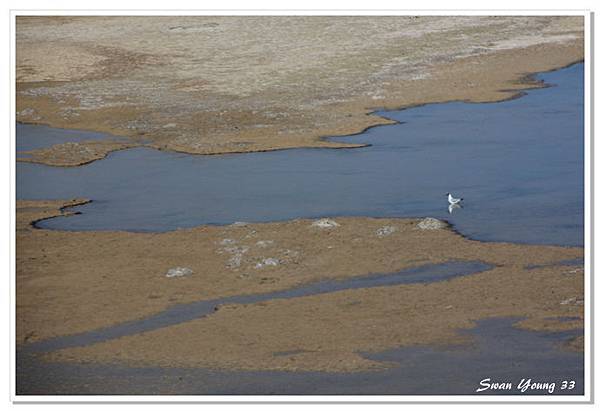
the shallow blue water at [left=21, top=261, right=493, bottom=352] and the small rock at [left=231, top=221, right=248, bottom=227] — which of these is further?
the small rock at [left=231, top=221, right=248, bottom=227]

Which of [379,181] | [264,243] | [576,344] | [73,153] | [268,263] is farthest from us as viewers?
[73,153]

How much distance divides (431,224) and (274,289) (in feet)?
13.0

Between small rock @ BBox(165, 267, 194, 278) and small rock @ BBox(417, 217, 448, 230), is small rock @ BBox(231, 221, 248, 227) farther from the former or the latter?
small rock @ BBox(417, 217, 448, 230)

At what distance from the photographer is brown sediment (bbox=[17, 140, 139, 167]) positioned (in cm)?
2484

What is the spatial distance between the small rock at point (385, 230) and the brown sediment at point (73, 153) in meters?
8.73

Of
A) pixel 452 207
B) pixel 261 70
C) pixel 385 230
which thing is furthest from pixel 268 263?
pixel 261 70

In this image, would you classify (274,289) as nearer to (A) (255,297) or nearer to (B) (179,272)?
(A) (255,297)

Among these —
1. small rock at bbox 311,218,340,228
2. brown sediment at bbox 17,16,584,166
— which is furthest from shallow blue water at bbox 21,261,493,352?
brown sediment at bbox 17,16,584,166

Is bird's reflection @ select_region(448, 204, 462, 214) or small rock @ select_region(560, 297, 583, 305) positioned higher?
small rock @ select_region(560, 297, 583, 305)

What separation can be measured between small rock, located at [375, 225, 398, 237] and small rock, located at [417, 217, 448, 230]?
463 mm

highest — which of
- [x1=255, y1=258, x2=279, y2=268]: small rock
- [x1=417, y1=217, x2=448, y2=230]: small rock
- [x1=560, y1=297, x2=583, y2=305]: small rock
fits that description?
[x1=255, y1=258, x2=279, y2=268]: small rock

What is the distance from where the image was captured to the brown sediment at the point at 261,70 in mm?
28000

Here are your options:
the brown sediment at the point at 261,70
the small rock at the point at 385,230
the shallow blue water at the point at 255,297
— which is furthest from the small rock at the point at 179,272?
the brown sediment at the point at 261,70

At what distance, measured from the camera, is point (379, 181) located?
22.4 meters
